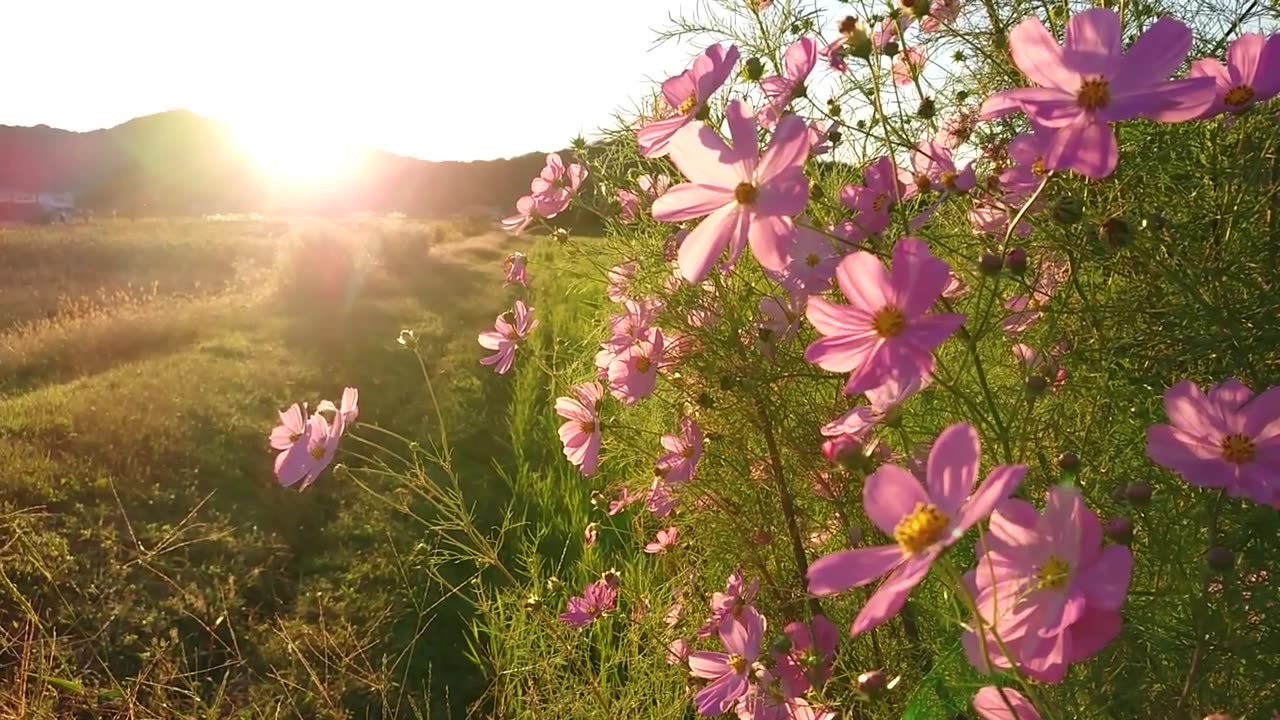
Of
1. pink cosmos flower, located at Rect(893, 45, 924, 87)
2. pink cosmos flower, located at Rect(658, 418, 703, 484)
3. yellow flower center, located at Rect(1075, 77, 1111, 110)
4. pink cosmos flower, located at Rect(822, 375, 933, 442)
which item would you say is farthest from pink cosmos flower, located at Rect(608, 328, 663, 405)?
yellow flower center, located at Rect(1075, 77, 1111, 110)

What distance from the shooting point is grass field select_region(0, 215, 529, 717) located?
6.40 feet

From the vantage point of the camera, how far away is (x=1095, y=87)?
1.93ft

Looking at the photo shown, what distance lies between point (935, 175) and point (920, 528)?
1.96 feet

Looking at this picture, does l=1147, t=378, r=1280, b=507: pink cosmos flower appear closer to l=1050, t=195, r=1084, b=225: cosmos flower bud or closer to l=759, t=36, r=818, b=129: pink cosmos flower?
l=1050, t=195, r=1084, b=225: cosmos flower bud

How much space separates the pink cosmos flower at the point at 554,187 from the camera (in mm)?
1328

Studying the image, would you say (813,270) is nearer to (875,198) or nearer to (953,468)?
(875,198)

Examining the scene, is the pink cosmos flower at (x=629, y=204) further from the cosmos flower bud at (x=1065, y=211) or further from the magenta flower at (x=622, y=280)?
the cosmos flower bud at (x=1065, y=211)

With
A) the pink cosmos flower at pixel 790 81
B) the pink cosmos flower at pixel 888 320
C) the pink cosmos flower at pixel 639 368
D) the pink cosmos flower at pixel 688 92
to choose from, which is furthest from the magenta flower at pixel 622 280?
the pink cosmos flower at pixel 888 320

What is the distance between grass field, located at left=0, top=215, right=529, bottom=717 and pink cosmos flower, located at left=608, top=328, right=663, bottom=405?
2.62ft

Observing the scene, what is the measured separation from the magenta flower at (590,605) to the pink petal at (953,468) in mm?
996

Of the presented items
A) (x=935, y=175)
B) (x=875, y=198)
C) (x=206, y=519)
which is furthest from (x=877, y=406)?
(x=206, y=519)

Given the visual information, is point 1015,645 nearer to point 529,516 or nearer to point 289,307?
point 529,516

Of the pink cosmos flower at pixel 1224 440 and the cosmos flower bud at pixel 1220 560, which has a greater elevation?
the pink cosmos flower at pixel 1224 440

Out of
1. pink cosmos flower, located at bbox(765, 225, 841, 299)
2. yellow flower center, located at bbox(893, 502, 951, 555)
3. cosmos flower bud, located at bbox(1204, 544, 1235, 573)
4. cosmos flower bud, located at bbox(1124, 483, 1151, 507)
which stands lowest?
cosmos flower bud, located at bbox(1204, 544, 1235, 573)
